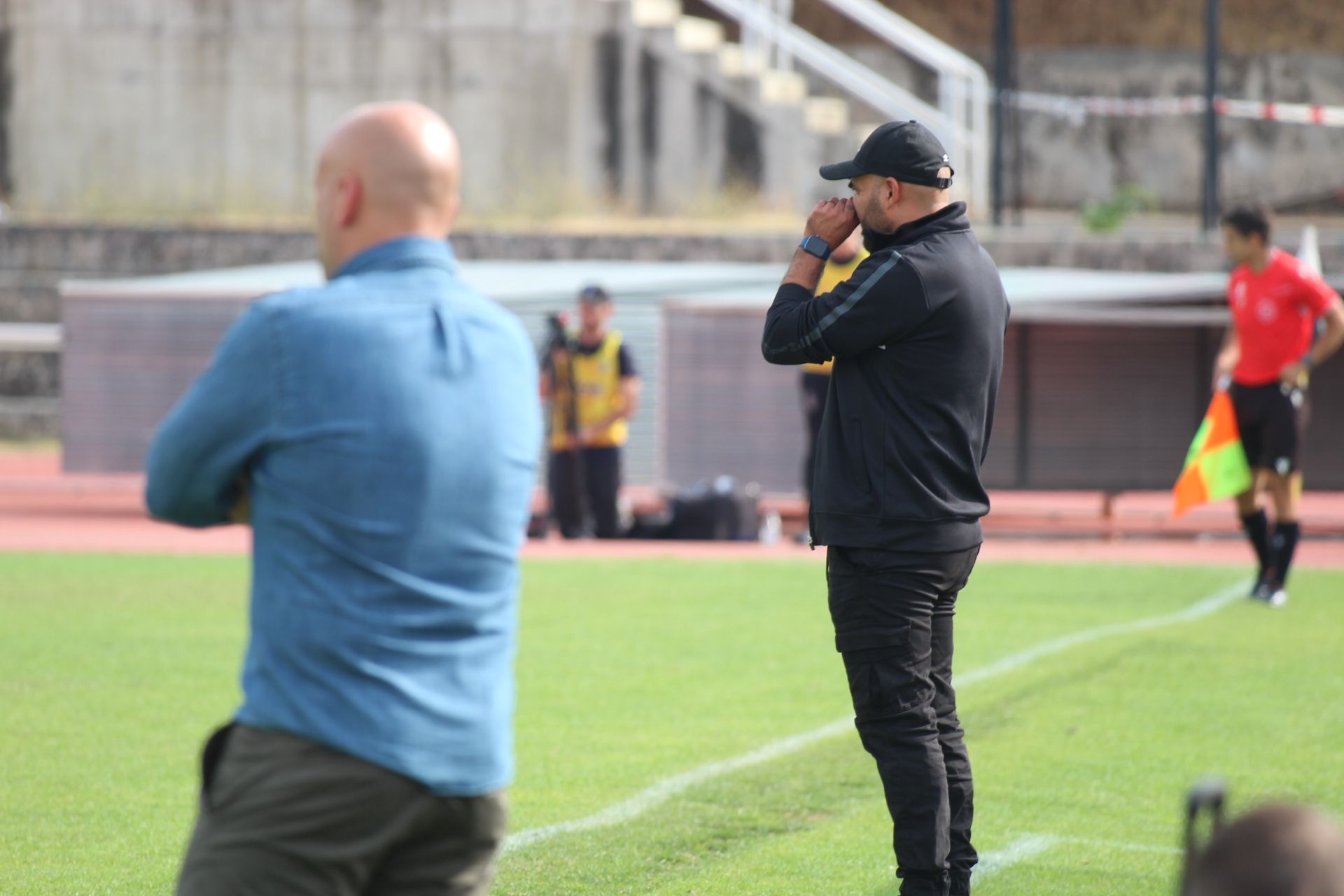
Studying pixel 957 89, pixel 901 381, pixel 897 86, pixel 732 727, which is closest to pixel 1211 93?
pixel 957 89

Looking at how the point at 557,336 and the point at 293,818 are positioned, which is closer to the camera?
the point at 293,818

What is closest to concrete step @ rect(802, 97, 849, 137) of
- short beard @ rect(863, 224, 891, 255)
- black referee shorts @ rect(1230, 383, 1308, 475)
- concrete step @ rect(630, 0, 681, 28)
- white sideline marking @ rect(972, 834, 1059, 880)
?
concrete step @ rect(630, 0, 681, 28)

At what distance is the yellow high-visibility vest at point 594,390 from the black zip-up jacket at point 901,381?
994 cm

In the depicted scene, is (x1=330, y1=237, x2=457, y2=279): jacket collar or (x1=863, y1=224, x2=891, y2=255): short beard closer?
(x1=330, y1=237, x2=457, y2=279): jacket collar

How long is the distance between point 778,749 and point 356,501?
472 cm

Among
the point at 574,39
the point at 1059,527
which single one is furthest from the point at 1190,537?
the point at 574,39

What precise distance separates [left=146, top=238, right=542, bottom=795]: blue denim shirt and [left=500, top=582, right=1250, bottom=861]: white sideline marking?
9.75ft

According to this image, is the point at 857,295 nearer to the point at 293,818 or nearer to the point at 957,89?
the point at 293,818

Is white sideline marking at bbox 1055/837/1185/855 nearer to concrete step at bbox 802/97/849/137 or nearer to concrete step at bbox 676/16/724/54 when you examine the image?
concrete step at bbox 802/97/849/137

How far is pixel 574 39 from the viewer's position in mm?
23953

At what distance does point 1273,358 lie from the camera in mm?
11305

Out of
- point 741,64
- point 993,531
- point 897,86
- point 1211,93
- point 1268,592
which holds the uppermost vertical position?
point 741,64

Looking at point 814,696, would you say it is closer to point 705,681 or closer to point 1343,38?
point 705,681

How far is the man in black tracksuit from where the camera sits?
186 inches
